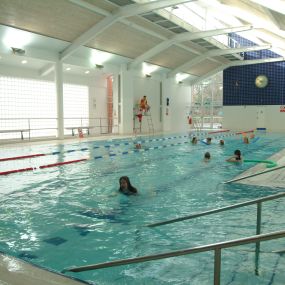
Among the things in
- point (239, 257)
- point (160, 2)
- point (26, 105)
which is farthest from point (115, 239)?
point (26, 105)

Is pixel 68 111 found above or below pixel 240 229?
above

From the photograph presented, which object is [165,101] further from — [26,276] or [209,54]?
[26,276]

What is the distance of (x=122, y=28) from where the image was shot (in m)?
15.5

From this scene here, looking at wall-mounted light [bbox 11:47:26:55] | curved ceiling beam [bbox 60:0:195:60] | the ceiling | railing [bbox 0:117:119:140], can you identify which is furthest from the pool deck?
railing [bbox 0:117:119:140]

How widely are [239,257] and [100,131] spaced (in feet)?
63.8

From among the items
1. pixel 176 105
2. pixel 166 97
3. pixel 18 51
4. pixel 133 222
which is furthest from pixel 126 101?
pixel 133 222

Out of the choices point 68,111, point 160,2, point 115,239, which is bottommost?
point 115,239

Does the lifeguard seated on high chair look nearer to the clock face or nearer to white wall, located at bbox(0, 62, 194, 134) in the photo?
white wall, located at bbox(0, 62, 194, 134)

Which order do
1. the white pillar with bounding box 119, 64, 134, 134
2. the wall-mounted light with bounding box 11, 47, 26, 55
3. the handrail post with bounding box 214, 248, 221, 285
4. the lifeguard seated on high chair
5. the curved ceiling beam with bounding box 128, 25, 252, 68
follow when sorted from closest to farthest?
the handrail post with bounding box 214, 248, 221, 285
the wall-mounted light with bounding box 11, 47, 26, 55
the curved ceiling beam with bounding box 128, 25, 252, 68
the white pillar with bounding box 119, 64, 134, 134
the lifeguard seated on high chair

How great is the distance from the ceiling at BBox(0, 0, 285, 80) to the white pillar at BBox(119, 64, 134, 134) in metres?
0.61

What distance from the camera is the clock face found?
25.9 m

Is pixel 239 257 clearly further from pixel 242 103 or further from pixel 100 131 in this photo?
pixel 242 103

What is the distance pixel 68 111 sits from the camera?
20.4m

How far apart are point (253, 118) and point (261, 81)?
291 cm
